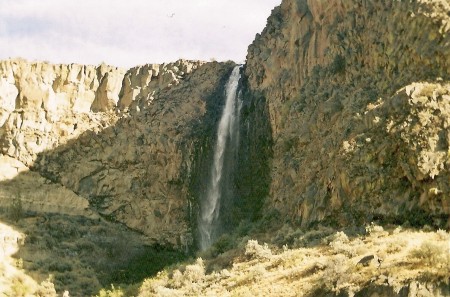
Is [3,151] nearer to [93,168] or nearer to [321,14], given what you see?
[93,168]

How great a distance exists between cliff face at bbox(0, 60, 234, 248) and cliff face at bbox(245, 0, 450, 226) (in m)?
6.40

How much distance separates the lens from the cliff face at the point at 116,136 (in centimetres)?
4191

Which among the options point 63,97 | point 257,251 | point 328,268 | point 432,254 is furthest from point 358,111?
point 63,97

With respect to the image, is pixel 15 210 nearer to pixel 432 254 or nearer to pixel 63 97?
pixel 63 97

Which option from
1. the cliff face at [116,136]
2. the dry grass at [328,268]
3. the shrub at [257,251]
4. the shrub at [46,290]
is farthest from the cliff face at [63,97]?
the shrub at [257,251]

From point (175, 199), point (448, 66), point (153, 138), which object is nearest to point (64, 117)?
point (153, 138)

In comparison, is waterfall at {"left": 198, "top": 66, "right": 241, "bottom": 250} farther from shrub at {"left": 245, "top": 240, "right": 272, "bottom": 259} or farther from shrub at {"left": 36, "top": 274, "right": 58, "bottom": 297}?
shrub at {"left": 245, "top": 240, "right": 272, "bottom": 259}

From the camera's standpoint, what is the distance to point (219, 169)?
136 feet

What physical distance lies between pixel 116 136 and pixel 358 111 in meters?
21.4

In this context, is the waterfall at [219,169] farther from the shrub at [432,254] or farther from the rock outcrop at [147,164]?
the shrub at [432,254]

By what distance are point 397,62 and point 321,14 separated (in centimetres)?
918

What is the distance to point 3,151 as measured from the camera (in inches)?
1687

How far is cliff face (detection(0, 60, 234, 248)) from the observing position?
41.9 metres

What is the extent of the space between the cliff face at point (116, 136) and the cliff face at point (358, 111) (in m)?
6.40
